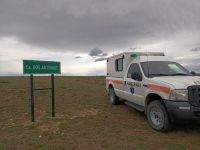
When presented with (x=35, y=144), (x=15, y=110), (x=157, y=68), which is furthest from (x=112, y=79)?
(x=35, y=144)

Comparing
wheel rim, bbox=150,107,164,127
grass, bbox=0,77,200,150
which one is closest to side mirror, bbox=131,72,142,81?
wheel rim, bbox=150,107,164,127

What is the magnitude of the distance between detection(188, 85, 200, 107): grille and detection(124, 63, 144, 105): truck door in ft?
5.86

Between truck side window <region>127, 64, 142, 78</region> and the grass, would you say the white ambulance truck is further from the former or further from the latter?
the grass

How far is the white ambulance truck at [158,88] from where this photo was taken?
21.1ft

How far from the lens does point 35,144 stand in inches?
242

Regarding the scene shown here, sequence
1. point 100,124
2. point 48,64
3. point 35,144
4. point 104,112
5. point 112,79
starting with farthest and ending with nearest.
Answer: point 112,79 → point 104,112 → point 48,64 → point 100,124 → point 35,144

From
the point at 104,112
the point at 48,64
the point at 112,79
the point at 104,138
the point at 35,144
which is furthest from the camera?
the point at 112,79

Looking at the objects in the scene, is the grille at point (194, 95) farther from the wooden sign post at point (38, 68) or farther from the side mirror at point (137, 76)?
the wooden sign post at point (38, 68)

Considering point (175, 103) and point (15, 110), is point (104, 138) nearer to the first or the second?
point (175, 103)

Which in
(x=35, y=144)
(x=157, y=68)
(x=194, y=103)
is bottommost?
(x=35, y=144)

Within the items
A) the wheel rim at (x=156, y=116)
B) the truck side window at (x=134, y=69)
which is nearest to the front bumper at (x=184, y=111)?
the wheel rim at (x=156, y=116)

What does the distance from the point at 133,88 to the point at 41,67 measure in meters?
3.06

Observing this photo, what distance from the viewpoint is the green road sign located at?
823 cm

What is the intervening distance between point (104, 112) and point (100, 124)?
6.22 feet
